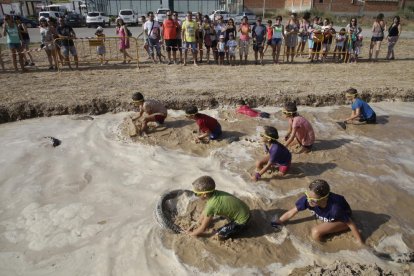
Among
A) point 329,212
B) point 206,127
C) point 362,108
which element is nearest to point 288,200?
point 329,212

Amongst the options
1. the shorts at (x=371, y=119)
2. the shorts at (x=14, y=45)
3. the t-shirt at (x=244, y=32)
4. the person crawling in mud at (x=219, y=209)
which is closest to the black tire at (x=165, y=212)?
the person crawling in mud at (x=219, y=209)

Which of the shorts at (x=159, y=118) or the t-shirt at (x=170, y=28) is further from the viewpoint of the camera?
the t-shirt at (x=170, y=28)

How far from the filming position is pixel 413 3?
4425 cm

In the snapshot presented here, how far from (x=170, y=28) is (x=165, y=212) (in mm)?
9853

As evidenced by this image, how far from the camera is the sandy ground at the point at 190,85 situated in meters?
9.47

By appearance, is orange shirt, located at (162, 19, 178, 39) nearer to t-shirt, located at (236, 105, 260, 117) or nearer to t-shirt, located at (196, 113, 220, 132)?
t-shirt, located at (236, 105, 260, 117)

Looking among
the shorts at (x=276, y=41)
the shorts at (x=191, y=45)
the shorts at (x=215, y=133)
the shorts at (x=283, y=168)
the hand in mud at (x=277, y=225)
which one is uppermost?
the shorts at (x=276, y=41)

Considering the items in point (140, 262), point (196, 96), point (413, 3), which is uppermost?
point (413, 3)

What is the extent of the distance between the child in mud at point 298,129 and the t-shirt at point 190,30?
25.3 ft

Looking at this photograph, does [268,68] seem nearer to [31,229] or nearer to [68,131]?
[68,131]

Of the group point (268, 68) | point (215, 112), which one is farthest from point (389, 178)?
point (268, 68)

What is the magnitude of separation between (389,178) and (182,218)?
12.5ft

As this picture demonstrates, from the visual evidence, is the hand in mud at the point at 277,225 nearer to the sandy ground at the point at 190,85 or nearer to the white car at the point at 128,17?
the sandy ground at the point at 190,85

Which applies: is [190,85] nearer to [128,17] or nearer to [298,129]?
[298,129]
